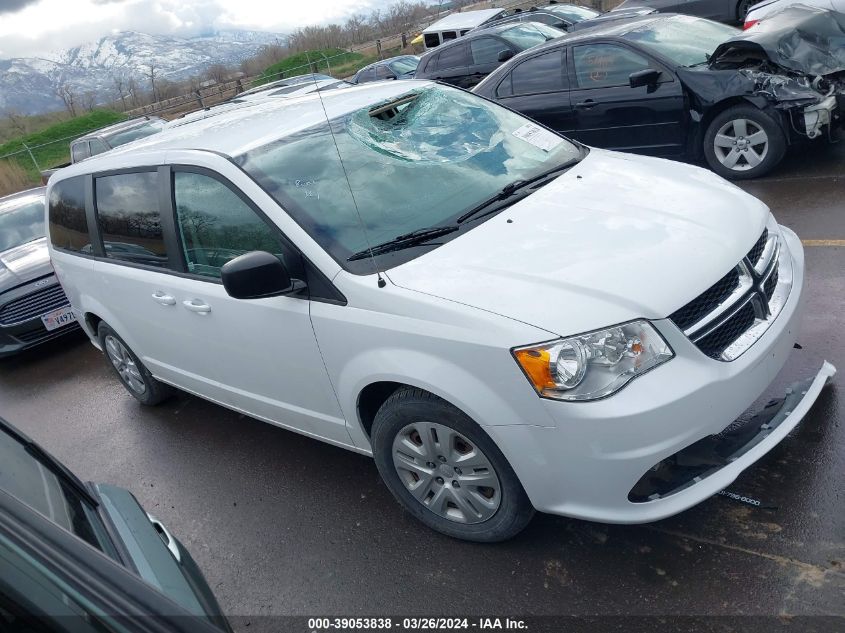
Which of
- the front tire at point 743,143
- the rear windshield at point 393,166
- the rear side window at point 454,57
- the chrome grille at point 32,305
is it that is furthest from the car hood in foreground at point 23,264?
the rear side window at point 454,57

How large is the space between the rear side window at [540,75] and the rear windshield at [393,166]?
3.76m

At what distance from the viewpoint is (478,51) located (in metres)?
12.5

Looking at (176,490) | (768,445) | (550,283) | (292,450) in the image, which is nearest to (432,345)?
(550,283)

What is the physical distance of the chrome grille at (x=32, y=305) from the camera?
6828mm

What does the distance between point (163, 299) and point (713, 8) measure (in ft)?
43.9

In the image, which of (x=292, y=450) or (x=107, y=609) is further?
(x=292, y=450)

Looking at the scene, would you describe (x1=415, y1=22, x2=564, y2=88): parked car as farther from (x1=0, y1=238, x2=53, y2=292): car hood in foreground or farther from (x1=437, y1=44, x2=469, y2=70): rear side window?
(x1=0, y1=238, x2=53, y2=292): car hood in foreground

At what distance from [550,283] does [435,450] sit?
845mm

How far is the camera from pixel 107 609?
138 centimetres

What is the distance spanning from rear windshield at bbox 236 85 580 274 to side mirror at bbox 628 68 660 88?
3.03m

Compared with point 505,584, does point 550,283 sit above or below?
above

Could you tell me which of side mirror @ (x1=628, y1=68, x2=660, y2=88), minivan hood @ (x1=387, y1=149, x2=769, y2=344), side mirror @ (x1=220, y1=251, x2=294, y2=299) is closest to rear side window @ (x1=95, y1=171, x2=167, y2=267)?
side mirror @ (x1=220, y1=251, x2=294, y2=299)

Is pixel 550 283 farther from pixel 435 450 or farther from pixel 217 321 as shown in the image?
pixel 217 321

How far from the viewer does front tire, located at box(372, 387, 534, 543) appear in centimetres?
277
